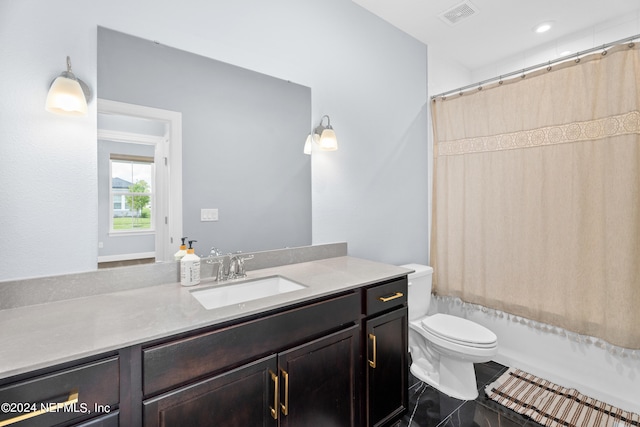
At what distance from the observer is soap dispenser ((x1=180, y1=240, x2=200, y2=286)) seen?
1.36 meters

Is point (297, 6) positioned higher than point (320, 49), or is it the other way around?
point (297, 6)

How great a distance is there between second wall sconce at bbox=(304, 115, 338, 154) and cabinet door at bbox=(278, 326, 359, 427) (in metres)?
1.10

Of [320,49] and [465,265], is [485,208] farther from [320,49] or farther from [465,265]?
[320,49]

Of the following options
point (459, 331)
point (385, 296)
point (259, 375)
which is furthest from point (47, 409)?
point (459, 331)

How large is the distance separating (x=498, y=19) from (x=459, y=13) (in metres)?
0.32

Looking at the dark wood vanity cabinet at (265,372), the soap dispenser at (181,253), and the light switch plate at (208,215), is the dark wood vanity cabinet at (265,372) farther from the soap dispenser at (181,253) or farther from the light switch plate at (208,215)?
the light switch plate at (208,215)

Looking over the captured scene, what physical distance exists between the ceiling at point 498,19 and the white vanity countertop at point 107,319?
2.02 m

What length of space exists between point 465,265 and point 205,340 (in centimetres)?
216

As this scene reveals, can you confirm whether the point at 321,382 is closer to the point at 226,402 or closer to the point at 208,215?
the point at 226,402

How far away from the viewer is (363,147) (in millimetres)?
2230

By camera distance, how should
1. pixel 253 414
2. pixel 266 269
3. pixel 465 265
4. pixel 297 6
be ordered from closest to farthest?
pixel 253 414 → pixel 266 269 → pixel 297 6 → pixel 465 265

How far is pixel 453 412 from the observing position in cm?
180

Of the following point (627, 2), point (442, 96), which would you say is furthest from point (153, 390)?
point (627, 2)

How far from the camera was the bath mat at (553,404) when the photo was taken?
171 centimetres
